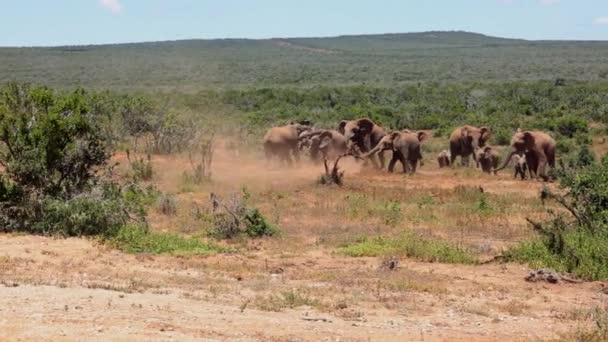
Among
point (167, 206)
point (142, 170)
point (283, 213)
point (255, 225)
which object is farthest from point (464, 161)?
point (255, 225)

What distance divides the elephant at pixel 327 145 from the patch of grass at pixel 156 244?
42.4ft

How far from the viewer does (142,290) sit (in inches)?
384

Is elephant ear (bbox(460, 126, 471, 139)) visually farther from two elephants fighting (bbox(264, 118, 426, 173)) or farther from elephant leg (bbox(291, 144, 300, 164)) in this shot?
elephant leg (bbox(291, 144, 300, 164))

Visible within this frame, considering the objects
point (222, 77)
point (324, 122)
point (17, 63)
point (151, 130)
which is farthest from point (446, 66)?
point (151, 130)

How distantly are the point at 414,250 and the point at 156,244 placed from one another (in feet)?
12.9

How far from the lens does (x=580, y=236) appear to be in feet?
41.3

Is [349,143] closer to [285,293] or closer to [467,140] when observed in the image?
[467,140]

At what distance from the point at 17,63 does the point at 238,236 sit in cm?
8381

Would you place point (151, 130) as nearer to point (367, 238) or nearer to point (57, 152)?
point (57, 152)

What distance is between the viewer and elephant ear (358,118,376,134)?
92.4 feet

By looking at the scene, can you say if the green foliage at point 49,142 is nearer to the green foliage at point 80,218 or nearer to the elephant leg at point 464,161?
the green foliage at point 80,218

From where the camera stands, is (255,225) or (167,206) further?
(167,206)

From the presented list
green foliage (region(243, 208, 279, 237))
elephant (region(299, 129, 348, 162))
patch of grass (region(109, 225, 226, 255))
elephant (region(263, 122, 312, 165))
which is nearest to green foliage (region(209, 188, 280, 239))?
green foliage (region(243, 208, 279, 237))

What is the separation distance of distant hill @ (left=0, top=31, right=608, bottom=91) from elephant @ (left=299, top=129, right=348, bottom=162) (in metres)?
40.6
